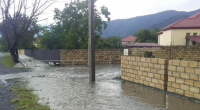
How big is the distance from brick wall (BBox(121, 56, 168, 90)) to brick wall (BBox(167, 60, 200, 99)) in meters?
0.32

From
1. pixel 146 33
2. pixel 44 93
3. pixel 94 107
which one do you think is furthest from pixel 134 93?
pixel 146 33

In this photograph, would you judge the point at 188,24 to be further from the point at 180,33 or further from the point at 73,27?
the point at 73,27

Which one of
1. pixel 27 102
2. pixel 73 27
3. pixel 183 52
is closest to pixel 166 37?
pixel 73 27

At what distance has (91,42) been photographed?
8773 millimetres

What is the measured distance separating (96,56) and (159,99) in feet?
43.5

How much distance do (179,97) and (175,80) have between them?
530mm

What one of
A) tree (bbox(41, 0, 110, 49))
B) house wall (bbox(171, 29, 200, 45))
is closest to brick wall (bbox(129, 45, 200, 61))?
tree (bbox(41, 0, 110, 49))

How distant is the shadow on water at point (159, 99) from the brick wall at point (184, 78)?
0.25 m

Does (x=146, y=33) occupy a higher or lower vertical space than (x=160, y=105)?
higher

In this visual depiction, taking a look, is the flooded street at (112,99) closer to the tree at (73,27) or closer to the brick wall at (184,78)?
the brick wall at (184,78)

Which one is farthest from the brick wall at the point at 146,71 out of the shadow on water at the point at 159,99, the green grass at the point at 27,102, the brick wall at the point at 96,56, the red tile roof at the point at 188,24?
the red tile roof at the point at 188,24

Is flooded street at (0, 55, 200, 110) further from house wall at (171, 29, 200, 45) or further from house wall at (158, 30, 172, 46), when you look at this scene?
house wall at (158, 30, 172, 46)

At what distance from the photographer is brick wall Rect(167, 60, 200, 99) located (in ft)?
17.8

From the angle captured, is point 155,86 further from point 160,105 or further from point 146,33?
point 146,33
